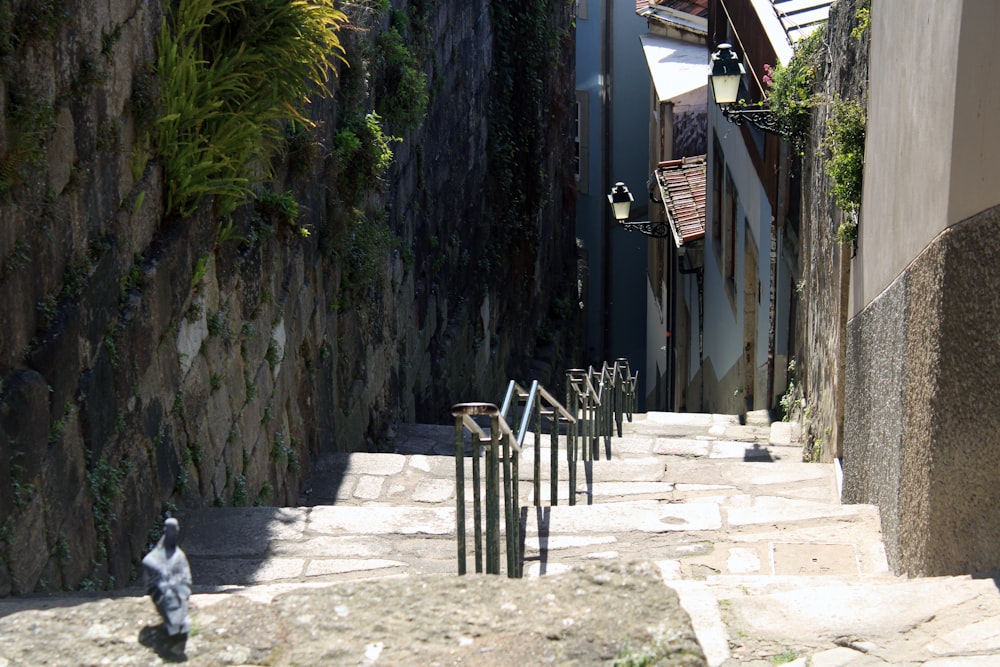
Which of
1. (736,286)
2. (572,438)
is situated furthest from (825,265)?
(736,286)

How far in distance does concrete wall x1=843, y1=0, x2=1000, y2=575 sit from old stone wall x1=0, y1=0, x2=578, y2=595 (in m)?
2.50

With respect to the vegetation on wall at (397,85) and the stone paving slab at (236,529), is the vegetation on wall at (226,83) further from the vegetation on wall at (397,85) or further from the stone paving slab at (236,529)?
the vegetation on wall at (397,85)

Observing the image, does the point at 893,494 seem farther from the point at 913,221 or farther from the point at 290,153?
the point at 290,153

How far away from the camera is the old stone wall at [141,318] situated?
3.46 metres

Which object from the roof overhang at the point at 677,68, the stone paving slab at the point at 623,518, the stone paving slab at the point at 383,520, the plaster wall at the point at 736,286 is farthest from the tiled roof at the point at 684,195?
the stone paving slab at the point at 383,520

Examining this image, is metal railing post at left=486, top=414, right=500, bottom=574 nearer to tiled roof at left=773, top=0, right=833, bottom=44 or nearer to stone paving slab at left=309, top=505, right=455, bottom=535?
stone paving slab at left=309, top=505, right=455, bottom=535

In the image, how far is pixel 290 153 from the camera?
20.1ft

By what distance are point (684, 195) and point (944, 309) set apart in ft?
44.8

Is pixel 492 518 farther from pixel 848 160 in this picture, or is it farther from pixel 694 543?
pixel 848 160

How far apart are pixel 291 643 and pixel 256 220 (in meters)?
3.67

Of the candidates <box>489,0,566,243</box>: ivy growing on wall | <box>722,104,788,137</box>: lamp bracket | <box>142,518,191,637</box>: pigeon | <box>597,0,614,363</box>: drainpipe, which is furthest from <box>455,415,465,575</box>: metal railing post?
<box>597,0,614,363</box>: drainpipe

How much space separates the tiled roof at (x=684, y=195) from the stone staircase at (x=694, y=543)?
24.9ft

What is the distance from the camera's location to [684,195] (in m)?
16.8

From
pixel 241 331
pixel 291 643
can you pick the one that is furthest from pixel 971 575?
pixel 241 331
